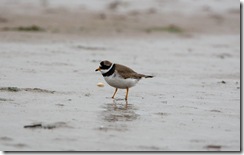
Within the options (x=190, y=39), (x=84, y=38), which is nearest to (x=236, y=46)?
(x=190, y=39)

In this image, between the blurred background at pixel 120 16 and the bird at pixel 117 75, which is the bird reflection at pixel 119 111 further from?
the blurred background at pixel 120 16

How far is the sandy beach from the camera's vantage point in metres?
7.60

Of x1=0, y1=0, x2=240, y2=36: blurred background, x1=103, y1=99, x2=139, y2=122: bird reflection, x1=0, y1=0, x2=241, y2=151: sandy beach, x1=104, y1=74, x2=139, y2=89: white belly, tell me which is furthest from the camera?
x1=0, y1=0, x2=240, y2=36: blurred background

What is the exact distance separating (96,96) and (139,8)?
1208 centimetres

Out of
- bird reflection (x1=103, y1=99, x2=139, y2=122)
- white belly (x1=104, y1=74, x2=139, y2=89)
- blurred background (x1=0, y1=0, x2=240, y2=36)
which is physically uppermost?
blurred background (x1=0, y1=0, x2=240, y2=36)

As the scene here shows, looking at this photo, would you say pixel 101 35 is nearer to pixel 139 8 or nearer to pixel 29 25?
pixel 29 25

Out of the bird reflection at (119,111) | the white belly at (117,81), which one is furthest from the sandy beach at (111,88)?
the white belly at (117,81)

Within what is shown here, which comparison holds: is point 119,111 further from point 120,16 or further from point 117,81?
point 120,16

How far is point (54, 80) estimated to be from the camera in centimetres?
1116

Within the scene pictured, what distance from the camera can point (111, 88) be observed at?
36.7 ft

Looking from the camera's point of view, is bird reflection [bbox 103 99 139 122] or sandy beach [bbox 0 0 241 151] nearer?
sandy beach [bbox 0 0 241 151]

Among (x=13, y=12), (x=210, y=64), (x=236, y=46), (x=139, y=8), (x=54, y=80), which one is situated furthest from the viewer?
(x=139, y=8)

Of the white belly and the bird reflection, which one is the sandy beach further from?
the white belly

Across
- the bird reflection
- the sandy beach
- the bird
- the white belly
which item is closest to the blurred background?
the sandy beach
